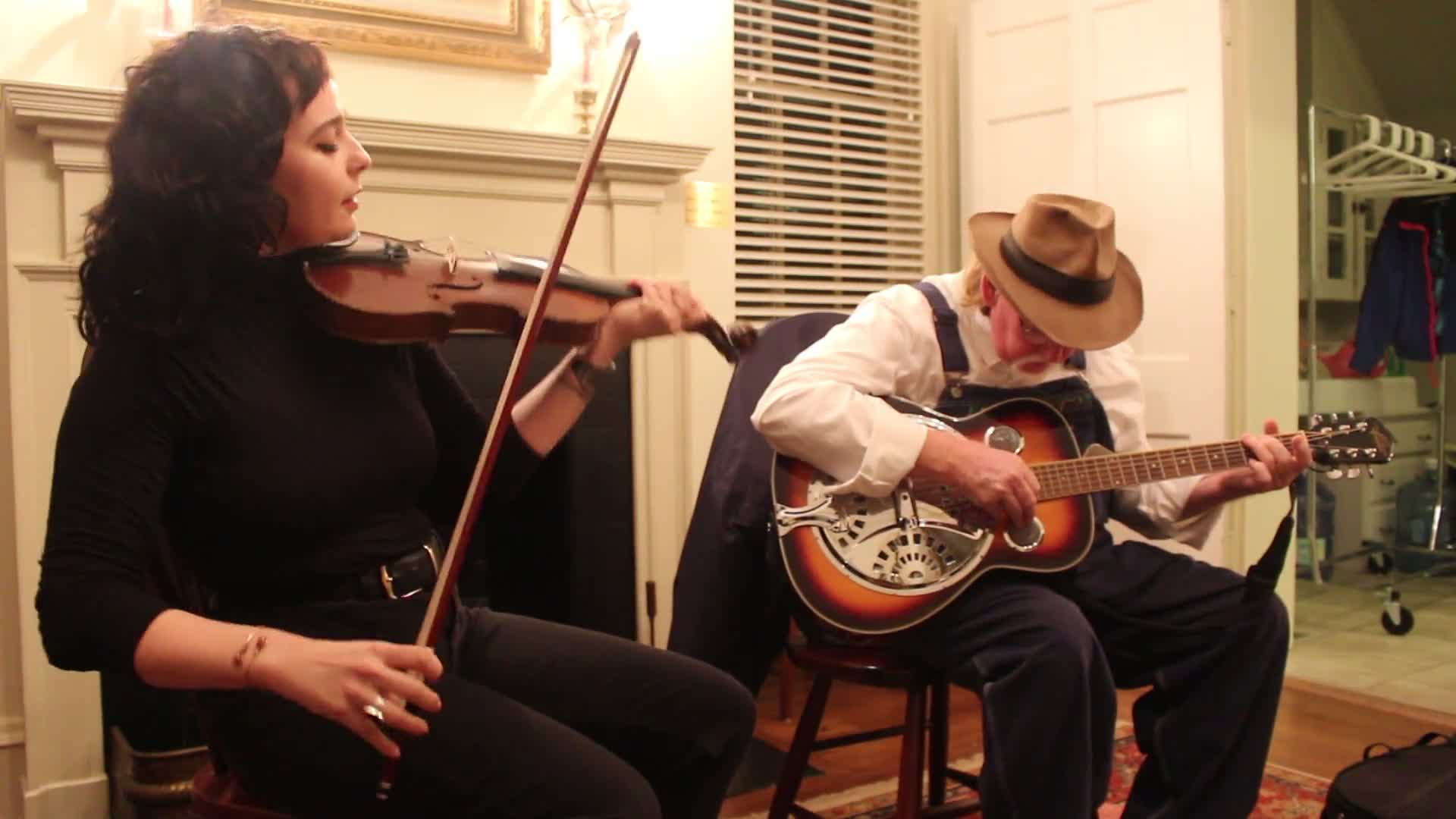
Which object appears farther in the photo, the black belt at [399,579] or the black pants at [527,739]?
the black belt at [399,579]

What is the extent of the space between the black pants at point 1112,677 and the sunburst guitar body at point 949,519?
0.05 meters

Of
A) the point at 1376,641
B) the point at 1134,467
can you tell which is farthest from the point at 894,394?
the point at 1376,641

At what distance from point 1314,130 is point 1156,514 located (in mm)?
1955

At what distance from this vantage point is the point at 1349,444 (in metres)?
1.68

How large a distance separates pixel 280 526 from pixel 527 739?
283 millimetres

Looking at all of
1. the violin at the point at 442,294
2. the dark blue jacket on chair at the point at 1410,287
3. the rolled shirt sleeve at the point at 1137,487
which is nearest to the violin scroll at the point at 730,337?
the violin at the point at 442,294

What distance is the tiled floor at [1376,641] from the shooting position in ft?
9.62

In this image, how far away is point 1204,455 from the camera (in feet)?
5.52

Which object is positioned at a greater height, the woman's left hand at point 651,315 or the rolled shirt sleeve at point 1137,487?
the woman's left hand at point 651,315

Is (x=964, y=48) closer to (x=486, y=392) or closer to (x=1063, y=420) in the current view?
(x=486, y=392)

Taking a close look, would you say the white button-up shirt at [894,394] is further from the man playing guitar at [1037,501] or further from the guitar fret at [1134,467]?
the guitar fret at [1134,467]

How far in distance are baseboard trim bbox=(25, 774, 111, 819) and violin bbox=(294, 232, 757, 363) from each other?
152 centimetres

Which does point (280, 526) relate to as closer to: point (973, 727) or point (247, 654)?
point (247, 654)

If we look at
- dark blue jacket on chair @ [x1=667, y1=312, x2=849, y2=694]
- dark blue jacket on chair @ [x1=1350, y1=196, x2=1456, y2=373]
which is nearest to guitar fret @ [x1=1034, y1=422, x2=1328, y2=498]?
dark blue jacket on chair @ [x1=667, y1=312, x2=849, y2=694]
